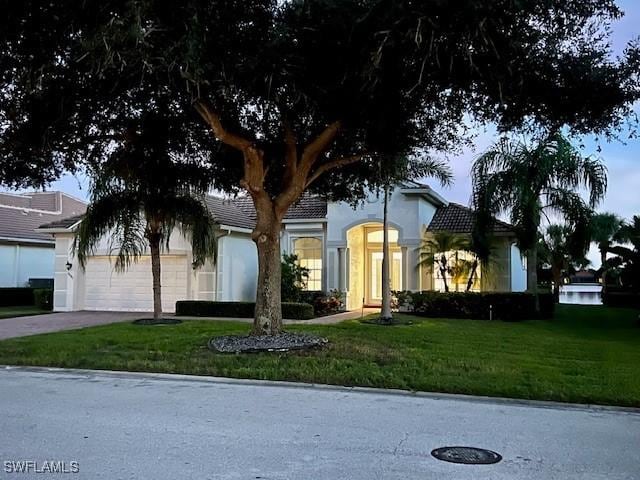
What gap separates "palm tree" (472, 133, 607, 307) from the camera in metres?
18.7

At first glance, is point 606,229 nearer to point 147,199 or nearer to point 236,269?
point 236,269

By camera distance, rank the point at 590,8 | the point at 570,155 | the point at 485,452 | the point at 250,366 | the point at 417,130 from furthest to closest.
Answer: the point at 570,155 → the point at 417,130 → the point at 250,366 → the point at 590,8 → the point at 485,452

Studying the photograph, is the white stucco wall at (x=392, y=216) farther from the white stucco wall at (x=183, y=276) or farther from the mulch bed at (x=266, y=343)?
the mulch bed at (x=266, y=343)

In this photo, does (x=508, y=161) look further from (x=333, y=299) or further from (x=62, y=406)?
(x=62, y=406)

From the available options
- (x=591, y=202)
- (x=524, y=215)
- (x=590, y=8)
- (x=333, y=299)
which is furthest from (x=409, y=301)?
(x=590, y=8)

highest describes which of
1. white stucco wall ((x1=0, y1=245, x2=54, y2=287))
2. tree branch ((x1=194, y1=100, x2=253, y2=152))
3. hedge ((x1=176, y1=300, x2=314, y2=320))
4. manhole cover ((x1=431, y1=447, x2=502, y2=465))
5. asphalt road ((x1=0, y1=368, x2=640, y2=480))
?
tree branch ((x1=194, y1=100, x2=253, y2=152))

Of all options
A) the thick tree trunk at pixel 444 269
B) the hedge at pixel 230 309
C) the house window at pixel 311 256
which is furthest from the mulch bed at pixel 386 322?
the house window at pixel 311 256

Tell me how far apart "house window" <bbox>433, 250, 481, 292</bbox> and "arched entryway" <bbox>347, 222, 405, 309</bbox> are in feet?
5.84

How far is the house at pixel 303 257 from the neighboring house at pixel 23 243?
5075 millimetres

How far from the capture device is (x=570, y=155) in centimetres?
1867

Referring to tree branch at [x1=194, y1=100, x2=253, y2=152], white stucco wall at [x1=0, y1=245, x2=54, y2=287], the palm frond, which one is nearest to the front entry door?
the palm frond

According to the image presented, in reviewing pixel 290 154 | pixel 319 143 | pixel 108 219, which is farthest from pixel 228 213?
pixel 319 143

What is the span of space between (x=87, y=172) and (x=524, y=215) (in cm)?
1294

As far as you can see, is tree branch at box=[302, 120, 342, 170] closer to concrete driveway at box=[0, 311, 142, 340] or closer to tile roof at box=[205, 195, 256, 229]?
concrete driveway at box=[0, 311, 142, 340]
